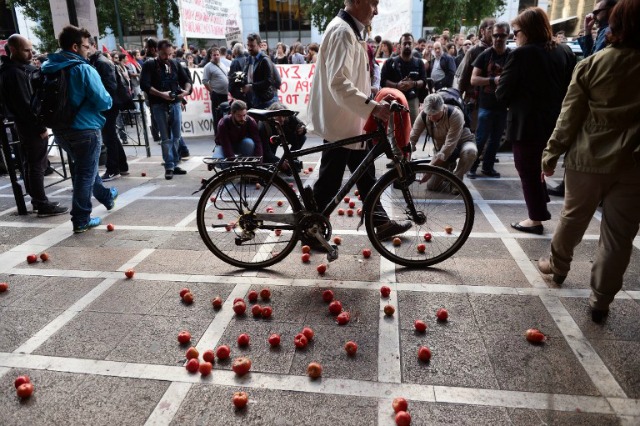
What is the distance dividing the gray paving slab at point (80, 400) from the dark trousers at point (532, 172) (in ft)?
13.0

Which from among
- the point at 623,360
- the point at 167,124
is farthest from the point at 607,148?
the point at 167,124

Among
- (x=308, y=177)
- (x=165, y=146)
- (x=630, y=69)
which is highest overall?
(x=630, y=69)

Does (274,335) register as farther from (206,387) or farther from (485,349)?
(485,349)

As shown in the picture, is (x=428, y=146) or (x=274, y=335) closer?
(x=274, y=335)

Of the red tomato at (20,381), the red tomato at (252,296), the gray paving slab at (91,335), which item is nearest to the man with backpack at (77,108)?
the gray paving slab at (91,335)

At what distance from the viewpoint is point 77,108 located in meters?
5.09

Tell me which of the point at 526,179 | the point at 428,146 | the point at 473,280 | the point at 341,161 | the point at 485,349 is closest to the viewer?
the point at 485,349

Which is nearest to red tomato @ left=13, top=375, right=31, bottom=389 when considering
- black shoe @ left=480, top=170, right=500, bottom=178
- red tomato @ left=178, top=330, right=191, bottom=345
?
red tomato @ left=178, top=330, right=191, bottom=345

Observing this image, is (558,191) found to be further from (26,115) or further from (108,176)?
(108,176)

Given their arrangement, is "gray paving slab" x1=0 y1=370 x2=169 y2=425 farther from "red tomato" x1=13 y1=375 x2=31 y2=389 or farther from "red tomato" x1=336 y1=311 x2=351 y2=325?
"red tomato" x1=336 y1=311 x2=351 y2=325

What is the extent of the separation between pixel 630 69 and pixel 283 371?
2.83 meters

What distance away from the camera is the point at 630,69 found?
280 centimetres

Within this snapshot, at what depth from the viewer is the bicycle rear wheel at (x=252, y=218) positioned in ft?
13.1

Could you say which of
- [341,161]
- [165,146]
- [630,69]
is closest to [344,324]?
[341,161]
